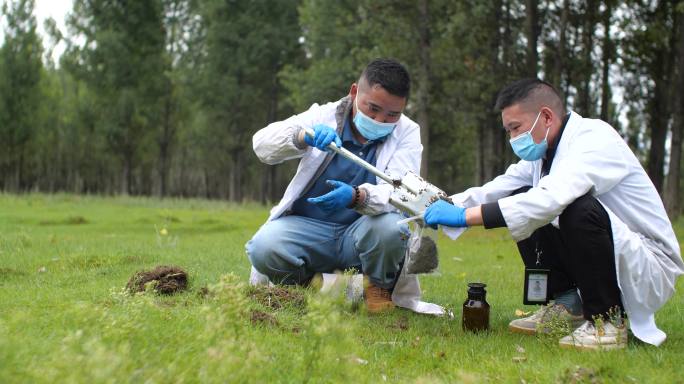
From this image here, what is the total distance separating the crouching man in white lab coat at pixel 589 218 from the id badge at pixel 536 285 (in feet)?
0.04

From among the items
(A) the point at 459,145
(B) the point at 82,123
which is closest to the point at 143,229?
(A) the point at 459,145

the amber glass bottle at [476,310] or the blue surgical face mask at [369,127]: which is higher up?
the blue surgical face mask at [369,127]

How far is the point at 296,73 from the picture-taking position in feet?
86.2

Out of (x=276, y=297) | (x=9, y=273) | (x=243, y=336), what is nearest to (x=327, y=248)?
(x=276, y=297)

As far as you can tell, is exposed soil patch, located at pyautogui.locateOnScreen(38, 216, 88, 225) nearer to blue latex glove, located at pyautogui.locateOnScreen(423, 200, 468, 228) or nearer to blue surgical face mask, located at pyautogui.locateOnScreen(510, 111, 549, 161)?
blue latex glove, located at pyautogui.locateOnScreen(423, 200, 468, 228)

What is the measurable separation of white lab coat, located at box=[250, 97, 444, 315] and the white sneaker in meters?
1.31

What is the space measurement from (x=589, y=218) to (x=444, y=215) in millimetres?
859

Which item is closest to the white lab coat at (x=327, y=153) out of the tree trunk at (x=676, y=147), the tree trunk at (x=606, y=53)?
the tree trunk at (x=676, y=147)

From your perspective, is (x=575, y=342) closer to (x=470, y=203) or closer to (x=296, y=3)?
(x=470, y=203)

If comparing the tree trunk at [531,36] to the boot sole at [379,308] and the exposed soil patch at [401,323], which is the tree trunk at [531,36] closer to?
the boot sole at [379,308]

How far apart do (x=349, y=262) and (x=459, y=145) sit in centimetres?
2474

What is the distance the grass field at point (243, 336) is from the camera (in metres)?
2.28

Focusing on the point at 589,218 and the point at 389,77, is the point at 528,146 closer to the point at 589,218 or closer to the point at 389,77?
the point at 589,218

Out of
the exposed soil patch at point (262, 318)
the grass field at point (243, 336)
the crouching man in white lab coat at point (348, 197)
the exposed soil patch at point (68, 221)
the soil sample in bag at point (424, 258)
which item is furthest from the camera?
the exposed soil patch at point (68, 221)
